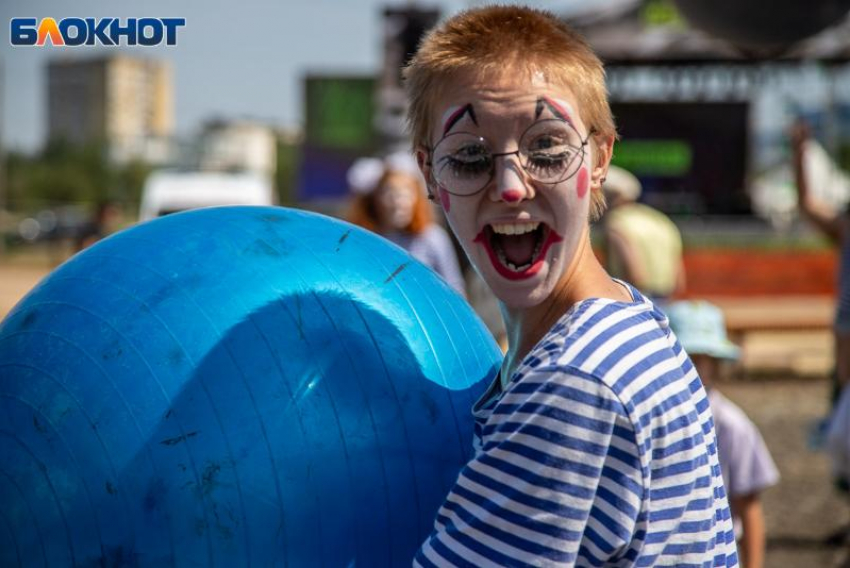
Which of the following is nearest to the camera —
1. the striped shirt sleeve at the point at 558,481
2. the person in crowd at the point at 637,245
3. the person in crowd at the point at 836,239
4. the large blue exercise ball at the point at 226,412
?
the striped shirt sleeve at the point at 558,481

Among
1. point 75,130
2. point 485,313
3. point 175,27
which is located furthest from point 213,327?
point 75,130

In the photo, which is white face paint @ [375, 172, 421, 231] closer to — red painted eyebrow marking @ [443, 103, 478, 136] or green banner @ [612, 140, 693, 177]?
red painted eyebrow marking @ [443, 103, 478, 136]

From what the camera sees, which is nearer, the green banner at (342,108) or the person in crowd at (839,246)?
the person in crowd at (839,246)

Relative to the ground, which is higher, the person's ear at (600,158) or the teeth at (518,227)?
the person's ear at (600,158)

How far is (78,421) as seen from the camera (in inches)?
70.6

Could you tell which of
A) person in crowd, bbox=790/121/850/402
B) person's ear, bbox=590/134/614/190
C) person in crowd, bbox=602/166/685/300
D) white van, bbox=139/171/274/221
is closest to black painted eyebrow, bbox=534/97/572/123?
person's ear, bbox=590/134/614/190

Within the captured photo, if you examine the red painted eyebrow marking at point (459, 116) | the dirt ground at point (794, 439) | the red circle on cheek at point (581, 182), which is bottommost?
the dirt ground at point (794, 439)

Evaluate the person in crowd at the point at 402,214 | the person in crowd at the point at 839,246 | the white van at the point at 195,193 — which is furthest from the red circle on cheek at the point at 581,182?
the white van at the point at 195,193

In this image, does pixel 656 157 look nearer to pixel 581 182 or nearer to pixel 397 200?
pixel 397 200

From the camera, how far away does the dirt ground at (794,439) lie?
612 centimetres

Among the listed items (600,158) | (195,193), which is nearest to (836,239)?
(600,158)

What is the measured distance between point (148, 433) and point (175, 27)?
189cm

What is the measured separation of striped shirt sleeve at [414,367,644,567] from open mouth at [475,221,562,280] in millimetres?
252

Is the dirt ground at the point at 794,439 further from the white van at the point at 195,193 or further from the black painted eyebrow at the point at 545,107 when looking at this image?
the white van at the point at 195,193
